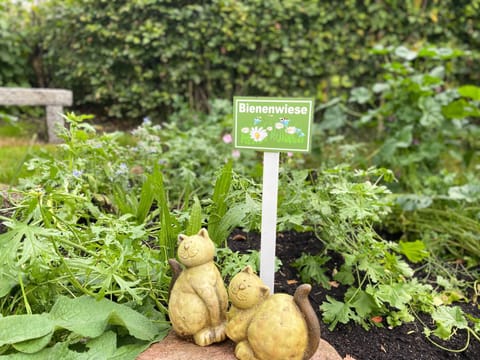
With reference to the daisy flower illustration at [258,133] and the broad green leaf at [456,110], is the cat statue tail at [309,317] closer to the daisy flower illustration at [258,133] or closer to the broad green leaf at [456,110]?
the daisy flower illustration at [258,133]

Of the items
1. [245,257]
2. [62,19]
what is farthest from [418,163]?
[62,19]

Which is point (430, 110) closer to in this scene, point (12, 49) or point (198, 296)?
point (198, 296)

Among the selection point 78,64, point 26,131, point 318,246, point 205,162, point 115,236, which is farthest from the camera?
point 78,64

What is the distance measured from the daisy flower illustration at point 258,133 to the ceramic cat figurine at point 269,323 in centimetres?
44

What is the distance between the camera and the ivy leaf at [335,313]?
1.57 metres

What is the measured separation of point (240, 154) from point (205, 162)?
47cm

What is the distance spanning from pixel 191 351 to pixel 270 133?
2.36ft

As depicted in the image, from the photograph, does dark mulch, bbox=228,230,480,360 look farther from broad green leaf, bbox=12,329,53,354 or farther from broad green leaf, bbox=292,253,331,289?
broad green leaf, bbox=12,329,53,354

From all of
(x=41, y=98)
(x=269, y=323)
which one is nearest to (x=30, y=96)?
(x=41, y=98)

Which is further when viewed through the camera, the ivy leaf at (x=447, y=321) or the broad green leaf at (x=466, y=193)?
the broad green leaf at (x=466, y=193)

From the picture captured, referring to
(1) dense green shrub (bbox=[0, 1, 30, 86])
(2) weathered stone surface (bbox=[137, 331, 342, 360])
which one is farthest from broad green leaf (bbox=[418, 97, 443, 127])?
(1) dense green shrub (bbox=[0, 1, 30, 86])

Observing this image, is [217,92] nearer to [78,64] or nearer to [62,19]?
[78,64]

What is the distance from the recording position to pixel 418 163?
332 cm

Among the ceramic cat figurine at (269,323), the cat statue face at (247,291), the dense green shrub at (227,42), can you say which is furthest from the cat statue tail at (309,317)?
the dense green shrub at (227,42)
